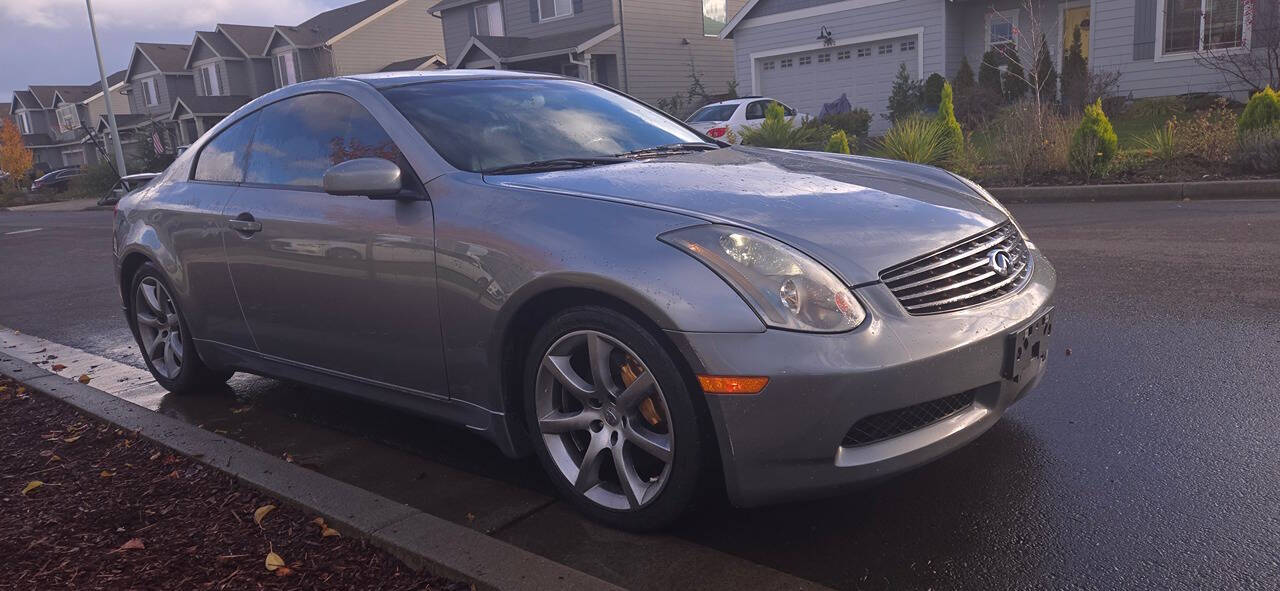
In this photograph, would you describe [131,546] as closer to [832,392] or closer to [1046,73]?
[832,392]

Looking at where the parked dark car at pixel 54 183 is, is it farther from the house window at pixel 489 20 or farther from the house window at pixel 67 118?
the house window at pixel 489 20

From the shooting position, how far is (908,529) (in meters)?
3.04

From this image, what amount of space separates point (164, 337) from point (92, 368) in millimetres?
1197

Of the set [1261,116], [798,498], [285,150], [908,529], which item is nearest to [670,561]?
[798,498]

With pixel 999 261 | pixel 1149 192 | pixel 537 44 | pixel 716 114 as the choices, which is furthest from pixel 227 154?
pixel 537 44

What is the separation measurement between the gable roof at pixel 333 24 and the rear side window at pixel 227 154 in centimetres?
4146

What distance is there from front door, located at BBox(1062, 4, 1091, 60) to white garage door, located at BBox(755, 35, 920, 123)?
3321mm

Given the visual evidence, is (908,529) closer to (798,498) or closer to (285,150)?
(798,498)

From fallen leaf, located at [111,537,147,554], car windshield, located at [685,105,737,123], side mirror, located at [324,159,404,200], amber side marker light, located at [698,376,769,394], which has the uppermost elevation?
side mirror, located at [324,159,404,200]

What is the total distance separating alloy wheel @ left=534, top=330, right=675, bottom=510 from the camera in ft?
9.78

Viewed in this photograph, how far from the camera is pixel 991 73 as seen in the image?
71.0 ft

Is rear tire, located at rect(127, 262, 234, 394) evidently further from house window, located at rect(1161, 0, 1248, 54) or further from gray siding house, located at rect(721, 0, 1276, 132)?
house window, located at rect(1161, 0, 1248, 54)

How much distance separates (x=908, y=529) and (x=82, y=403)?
13.6 ft

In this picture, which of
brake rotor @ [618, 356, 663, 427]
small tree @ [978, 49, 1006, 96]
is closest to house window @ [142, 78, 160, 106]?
small tree @ [978, 49, 1006, 96]
